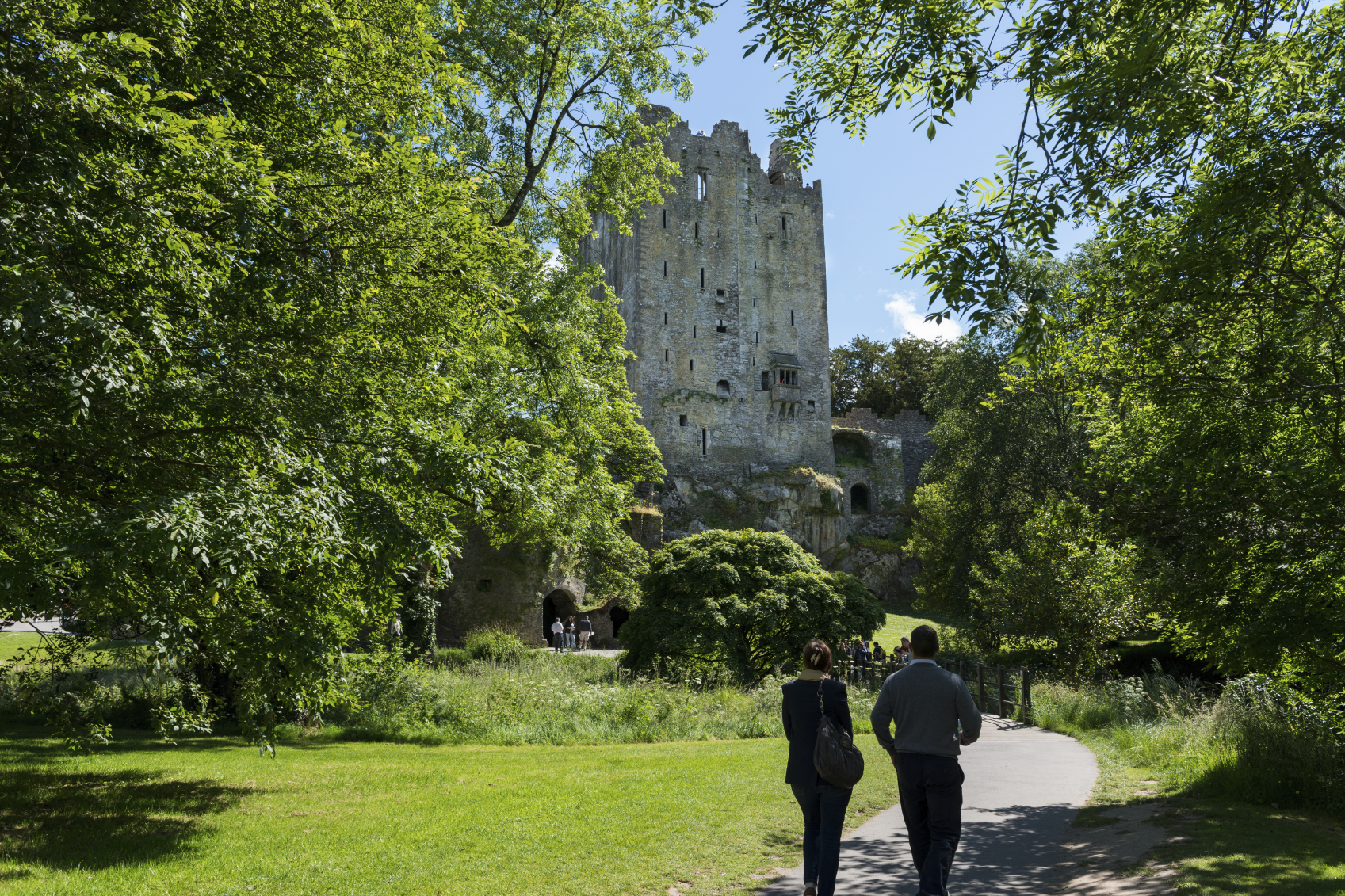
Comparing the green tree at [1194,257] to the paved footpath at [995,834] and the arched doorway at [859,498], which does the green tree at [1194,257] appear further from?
the arched doorway at [859,498]

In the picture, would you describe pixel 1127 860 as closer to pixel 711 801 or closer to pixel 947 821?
pixel 947 821

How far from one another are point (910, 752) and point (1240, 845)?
324 centimetres

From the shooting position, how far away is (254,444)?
693 centimetres

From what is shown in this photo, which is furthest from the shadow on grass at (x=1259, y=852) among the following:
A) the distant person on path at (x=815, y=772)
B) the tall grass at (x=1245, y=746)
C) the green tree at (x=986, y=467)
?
the green tree at (x=986, y=467)

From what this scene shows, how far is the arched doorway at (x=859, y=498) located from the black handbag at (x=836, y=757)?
2090 inches

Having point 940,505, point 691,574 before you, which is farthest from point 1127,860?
point 940,505

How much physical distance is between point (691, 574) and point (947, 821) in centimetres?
1513

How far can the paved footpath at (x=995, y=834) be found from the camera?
5707 mm

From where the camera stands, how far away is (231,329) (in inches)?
267

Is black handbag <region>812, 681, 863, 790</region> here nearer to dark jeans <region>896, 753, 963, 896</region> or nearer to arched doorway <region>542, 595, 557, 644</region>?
dark jeans <region>896, 753, 963, 896</region>

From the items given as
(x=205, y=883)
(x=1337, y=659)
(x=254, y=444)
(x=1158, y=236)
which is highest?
(x=1158, y=236)

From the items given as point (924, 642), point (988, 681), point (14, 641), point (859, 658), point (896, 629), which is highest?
point (924, 642)

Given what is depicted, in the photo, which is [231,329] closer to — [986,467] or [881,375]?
[986,467]

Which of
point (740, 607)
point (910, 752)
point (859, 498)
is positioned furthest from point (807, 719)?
point (859, 498)
